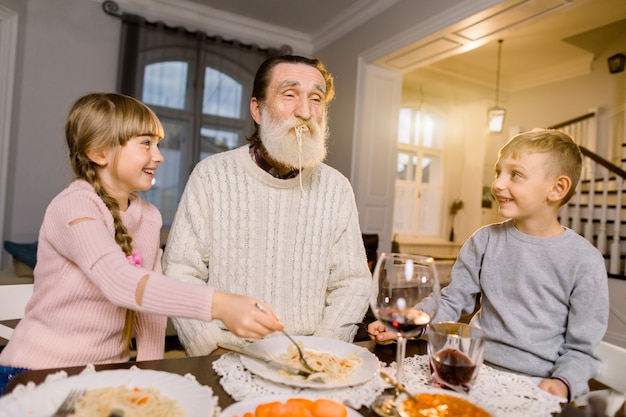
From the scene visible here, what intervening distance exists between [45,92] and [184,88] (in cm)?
151

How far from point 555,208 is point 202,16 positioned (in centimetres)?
527

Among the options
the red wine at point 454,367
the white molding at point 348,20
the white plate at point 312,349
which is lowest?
the white plate at point 312,349

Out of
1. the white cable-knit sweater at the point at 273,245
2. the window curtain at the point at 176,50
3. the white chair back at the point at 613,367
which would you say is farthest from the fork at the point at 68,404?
the window curtain at the point at 176,50

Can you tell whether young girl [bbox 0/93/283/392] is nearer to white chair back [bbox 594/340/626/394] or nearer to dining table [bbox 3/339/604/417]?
dining table [bbox 3/339/604/417]

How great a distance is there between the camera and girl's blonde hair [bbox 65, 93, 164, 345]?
1.23 metres

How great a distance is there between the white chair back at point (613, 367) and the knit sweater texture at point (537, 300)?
0.08 feet

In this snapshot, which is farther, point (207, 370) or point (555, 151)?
point (555, 151)

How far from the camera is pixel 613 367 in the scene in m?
1.12

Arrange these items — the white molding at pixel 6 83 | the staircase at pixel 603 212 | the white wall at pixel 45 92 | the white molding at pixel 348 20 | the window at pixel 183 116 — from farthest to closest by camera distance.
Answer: the window at pixel 183 116
the white molding at pixel 348 20
the white wall at pixel 45 92
the staircase at pixel 603 212
the white molding at pixel 6 83

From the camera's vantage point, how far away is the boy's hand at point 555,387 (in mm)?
965

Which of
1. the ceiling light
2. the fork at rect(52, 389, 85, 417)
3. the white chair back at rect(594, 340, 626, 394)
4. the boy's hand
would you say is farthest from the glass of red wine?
the ceiling light

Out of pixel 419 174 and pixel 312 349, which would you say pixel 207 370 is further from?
pixel 419 174

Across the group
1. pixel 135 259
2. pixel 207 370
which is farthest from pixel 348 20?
pixel 207 370

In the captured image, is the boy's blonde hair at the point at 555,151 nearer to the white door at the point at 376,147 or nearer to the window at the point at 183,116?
the white door at the point at 376,147
